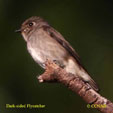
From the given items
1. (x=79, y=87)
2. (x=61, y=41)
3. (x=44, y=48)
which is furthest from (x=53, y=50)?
(x=79, y=87)

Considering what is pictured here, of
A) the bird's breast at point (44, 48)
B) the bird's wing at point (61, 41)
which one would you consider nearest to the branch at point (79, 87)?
the bird's breast at point (44, 48)

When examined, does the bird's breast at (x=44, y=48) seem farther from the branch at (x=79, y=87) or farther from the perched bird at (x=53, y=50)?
the branch at (x=79, y=87)

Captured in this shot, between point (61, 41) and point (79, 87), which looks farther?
point (61, 41)

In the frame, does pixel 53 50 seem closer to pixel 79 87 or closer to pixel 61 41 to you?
pixel 61 41

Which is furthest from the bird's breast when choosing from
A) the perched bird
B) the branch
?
the branch

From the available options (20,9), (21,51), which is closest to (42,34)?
(21,51)
